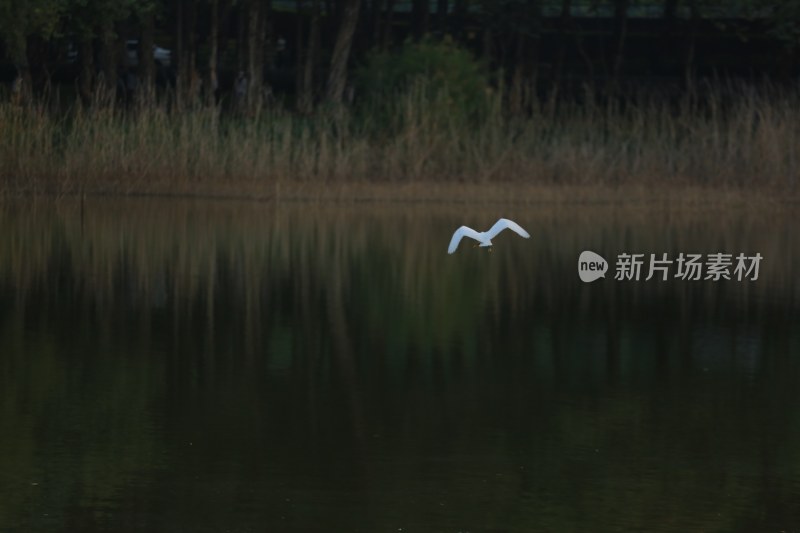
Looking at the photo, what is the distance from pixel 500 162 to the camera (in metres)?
28.3

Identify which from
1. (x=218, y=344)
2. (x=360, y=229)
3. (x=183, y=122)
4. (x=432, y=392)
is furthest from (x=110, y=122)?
(x=432, y=392)

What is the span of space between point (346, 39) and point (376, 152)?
9318 millimetres

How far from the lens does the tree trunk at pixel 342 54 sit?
37.1m

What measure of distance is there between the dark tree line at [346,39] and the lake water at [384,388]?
11027 millimetres

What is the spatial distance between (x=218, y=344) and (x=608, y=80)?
99.7 feet

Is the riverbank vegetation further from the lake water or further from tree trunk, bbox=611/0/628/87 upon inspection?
tree trunk, bbox=611/0/628/87

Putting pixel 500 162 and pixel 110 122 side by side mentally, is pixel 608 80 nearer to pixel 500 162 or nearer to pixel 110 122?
pixel 500 162

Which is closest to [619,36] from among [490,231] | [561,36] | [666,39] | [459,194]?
[561,36]

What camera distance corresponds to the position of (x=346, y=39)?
37.3 m
